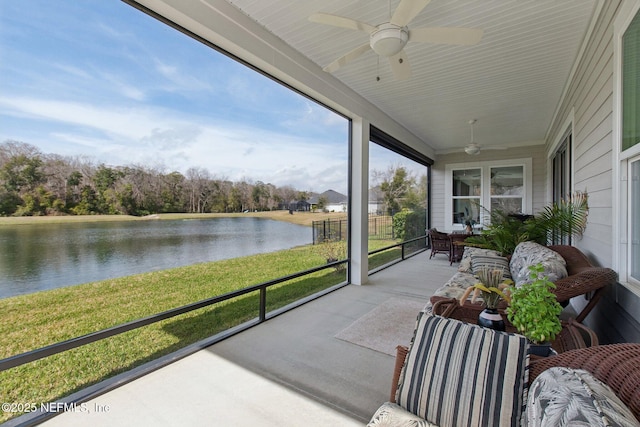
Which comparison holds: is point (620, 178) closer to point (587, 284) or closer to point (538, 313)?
point (587, 284)

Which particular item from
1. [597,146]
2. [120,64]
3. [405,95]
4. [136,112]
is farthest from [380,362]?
[405,95]

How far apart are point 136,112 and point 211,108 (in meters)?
0.88

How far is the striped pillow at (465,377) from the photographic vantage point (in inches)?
41.4

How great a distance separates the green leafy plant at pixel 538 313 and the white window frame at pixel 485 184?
6264mm

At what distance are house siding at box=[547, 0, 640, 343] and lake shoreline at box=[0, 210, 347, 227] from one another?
3068 millimetres

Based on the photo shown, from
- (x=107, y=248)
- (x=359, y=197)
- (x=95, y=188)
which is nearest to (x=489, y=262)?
(x=359, y=197)

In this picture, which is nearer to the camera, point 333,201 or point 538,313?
point 538,313

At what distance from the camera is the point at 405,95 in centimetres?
466

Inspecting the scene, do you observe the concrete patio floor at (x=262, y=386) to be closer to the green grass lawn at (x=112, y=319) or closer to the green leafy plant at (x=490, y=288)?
the green grass lawn at (x=112, y=319)

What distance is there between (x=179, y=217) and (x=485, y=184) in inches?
310

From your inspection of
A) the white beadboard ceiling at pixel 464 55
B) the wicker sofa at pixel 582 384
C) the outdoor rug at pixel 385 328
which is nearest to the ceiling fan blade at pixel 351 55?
the white beadboard ceiling at pixel 464 55

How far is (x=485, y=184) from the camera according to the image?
8102 mm

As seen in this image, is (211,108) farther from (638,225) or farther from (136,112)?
(638,225)

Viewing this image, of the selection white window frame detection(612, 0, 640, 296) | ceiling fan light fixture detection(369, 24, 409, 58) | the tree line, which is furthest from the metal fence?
white window frame detection(612, 0, 640, 296)
